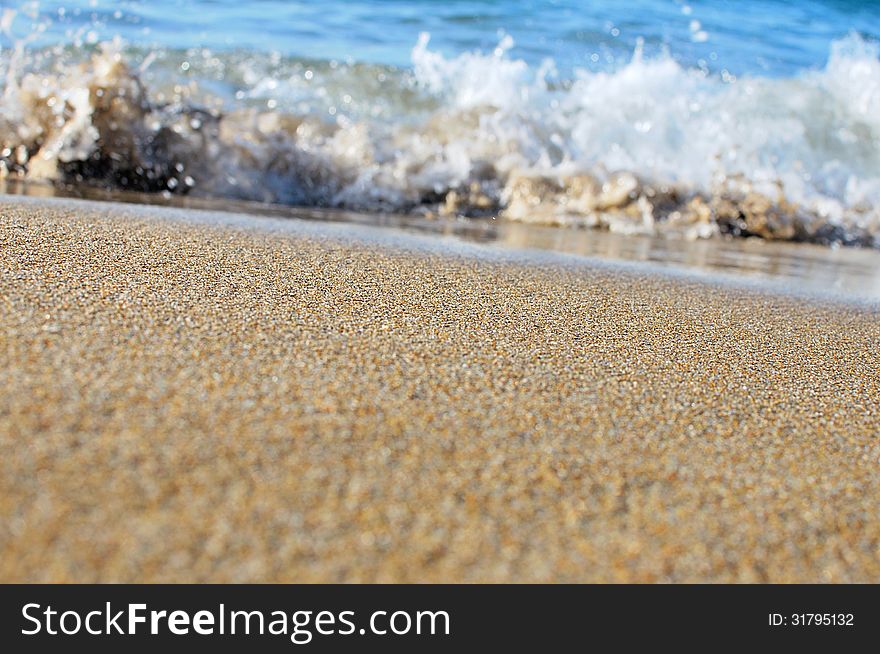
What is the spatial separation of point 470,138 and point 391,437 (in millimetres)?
3997

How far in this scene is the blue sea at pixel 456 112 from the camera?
3.66 meters

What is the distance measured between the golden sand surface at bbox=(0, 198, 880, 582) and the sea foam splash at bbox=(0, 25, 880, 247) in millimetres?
2479

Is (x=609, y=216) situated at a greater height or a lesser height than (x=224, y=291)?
lesser

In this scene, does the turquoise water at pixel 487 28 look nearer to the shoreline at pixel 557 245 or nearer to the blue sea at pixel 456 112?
the blue sea at pixel 456 112

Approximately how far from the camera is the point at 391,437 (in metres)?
0.70

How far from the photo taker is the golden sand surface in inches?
21.1

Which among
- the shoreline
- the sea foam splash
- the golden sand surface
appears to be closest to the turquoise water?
the sea foam splash

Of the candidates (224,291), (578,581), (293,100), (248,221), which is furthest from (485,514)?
(293,100)

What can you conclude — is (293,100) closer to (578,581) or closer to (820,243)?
(820,243)

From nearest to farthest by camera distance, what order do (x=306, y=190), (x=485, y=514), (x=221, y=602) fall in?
1. (x=221, y=602)
2. (x=485, y=514)
3. (x=306, y=190)

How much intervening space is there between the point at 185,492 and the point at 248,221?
65.2 inches

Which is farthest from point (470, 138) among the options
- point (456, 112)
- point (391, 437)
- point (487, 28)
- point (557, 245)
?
point (391, 437)

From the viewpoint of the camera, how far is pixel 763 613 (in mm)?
571

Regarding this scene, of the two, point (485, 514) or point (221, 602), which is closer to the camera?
point (221, 602)
